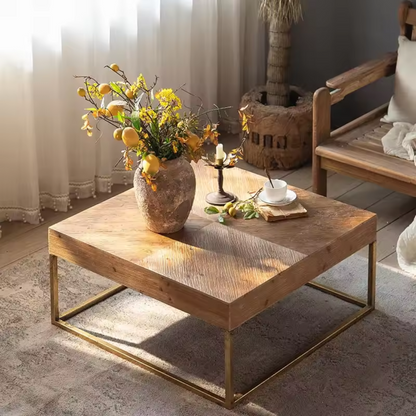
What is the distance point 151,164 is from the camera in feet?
8.51

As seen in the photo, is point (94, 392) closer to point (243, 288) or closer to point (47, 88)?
point (243, 288)

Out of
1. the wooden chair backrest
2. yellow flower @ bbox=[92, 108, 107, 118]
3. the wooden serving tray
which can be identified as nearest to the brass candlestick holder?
the wooden serving tray

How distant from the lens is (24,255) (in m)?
3.48

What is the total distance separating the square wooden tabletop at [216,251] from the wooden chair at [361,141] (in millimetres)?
531

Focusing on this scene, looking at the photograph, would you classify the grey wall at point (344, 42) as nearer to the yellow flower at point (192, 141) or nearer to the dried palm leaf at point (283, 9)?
the dried palm leaf at point (283, 9)

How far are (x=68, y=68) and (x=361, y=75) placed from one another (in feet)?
3.90

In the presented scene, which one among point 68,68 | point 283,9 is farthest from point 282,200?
point 283,9

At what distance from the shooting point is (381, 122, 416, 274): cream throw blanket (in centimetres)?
333

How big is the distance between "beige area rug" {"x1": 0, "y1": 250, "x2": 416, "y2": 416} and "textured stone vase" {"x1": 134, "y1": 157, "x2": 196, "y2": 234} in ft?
1.30

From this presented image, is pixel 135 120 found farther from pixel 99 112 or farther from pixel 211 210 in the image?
pixel 211 210

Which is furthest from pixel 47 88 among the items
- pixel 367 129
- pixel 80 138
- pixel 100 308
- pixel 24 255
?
pixel 367 129

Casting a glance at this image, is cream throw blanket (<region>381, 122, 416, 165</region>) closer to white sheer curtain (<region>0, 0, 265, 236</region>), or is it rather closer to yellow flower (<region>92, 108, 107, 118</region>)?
white sheer curtain (<region>0, 0, 265, 236</region>)

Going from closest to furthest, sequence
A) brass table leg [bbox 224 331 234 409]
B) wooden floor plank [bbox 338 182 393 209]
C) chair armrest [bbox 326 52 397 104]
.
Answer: brass table leg [bbox 224 331 234 409] → chair armrest [bbox 326 52 397 104] → wooden floor plank [bbox 338 182 393 209]

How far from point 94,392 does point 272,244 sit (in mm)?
667
